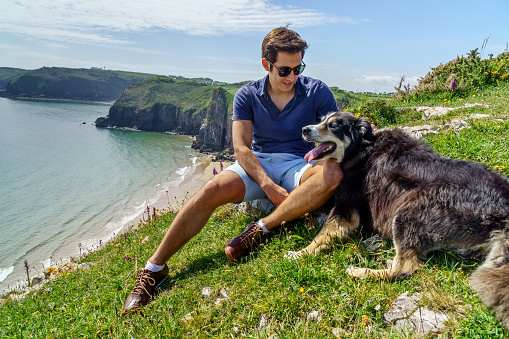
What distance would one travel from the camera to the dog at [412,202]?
103 inches

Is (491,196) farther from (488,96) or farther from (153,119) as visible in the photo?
(153,119)

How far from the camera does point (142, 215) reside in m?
27.2

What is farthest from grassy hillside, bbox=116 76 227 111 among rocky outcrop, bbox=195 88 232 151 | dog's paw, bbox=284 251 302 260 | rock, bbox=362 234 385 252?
rock, bbox=362 234 385 252

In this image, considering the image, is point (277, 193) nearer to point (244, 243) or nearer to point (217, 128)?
point (244, 243)

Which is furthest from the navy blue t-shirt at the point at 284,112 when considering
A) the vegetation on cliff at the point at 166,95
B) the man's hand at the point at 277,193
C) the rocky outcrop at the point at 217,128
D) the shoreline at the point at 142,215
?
the vegetation on cliff at the point at 166,95

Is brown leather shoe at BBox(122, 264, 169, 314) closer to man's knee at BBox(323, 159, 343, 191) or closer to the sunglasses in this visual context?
man's knee at BBox(323, 159, 343, 191)

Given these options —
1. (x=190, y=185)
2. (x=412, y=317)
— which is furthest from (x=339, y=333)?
(x=190, y=185)

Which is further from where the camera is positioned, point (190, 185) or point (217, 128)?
point (217, 128)

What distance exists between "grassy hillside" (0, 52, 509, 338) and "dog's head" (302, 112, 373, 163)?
1102 millimetres

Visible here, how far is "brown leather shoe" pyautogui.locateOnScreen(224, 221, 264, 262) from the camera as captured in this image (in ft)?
13.2

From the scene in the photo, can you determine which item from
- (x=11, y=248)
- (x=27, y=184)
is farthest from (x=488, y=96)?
(x=27, y=184)

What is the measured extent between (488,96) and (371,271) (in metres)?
8.78

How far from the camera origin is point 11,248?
21.6 m

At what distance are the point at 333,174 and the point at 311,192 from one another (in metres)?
0.37
